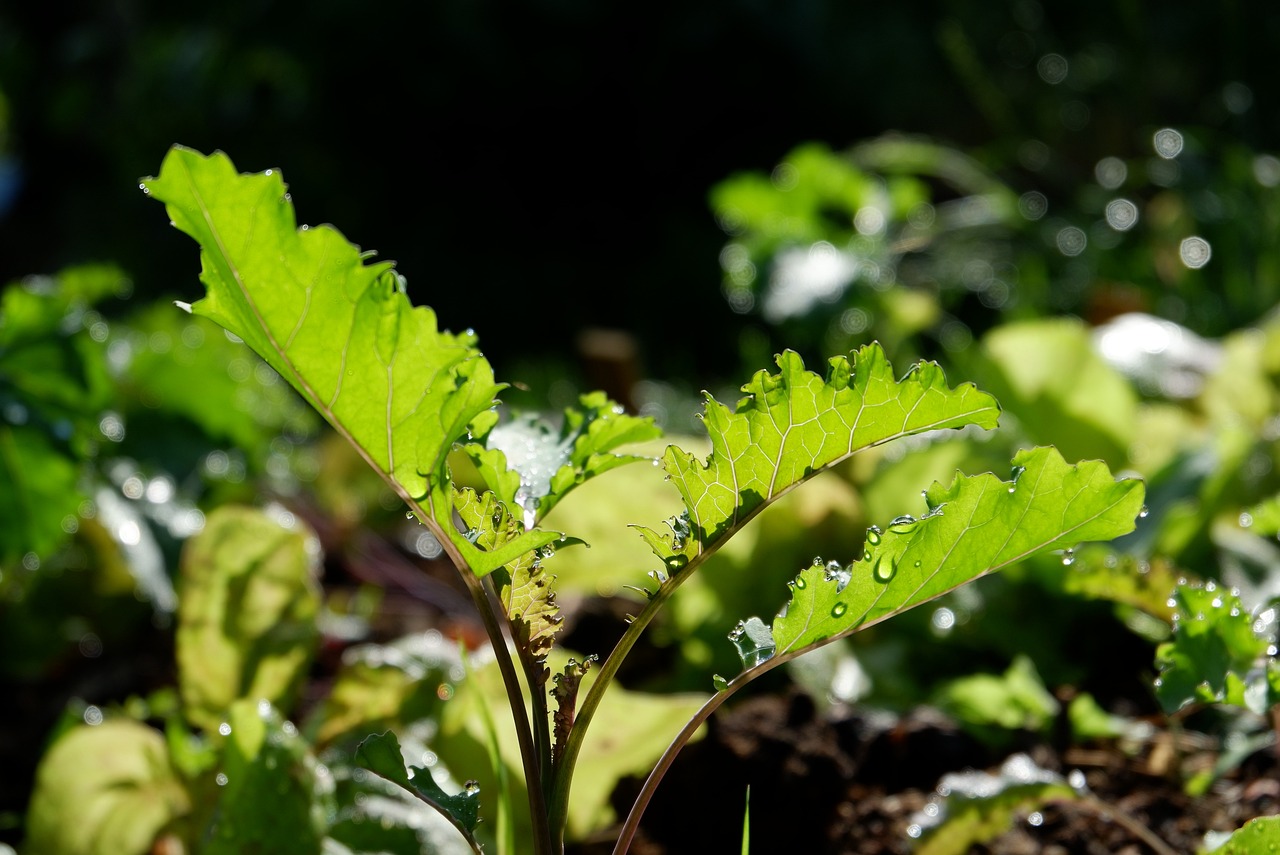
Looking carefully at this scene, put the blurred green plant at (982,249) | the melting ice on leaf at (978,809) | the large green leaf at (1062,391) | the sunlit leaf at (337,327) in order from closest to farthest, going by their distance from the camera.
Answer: the sunlit leaf at (337,327) < the melting ice on leaf at (978,809) < the large green leaf at (1062,391) < the blurred green plant at (982,249)

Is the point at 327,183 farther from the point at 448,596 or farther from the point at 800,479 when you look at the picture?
the point at 800,479

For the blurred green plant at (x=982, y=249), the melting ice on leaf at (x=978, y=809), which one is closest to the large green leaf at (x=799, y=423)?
the melting ice on leaf at (x=978, y=809)

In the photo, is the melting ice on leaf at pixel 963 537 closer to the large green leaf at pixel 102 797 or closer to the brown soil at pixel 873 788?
the brown soil at pixel 873 788

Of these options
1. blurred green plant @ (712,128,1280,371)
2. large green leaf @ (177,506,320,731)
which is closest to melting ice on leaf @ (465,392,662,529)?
large green leaf @ (177,506,320,731)

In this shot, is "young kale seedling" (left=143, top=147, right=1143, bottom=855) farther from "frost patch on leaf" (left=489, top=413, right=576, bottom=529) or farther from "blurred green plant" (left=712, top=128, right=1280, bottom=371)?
"blurred green plant" (left=712, top=128, right=1280, bottom=371)

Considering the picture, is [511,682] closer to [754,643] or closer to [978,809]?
[754,643]

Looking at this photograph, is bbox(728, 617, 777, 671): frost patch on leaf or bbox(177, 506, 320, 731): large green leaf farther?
bbox(177, 506, 320, 731): large green leaf

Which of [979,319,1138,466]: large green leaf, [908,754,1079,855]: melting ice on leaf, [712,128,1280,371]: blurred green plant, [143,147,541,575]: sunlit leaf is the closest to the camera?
[143,147,541,575]: sunlit leaf

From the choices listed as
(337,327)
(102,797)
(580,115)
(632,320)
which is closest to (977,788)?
(337,327)
